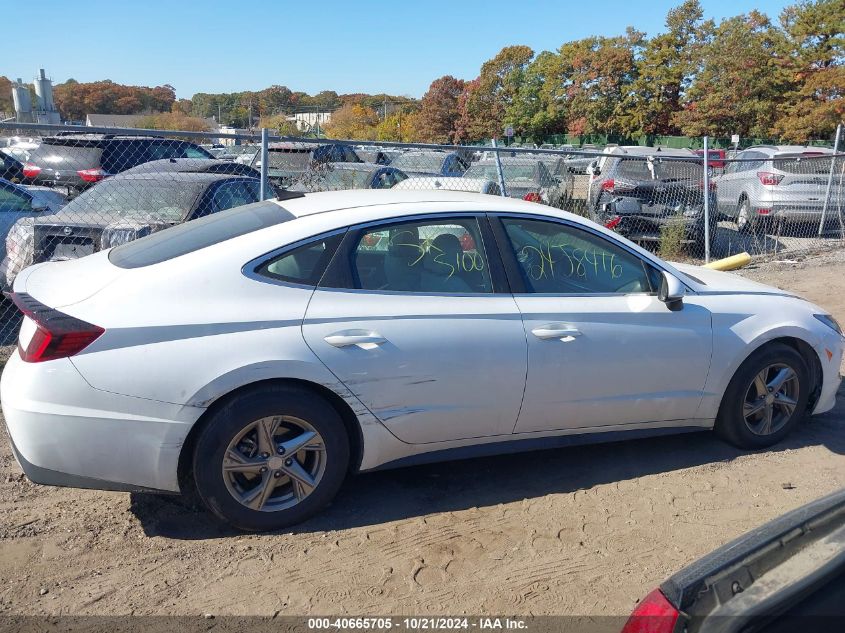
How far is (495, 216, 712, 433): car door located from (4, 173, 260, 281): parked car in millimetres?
4174

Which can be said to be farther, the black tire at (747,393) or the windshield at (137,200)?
the windshield at (137,200)

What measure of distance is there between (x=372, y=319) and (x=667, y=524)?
6.13ft

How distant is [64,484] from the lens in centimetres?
342

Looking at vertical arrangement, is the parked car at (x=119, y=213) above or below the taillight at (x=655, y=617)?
above

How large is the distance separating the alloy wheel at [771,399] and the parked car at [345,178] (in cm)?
687

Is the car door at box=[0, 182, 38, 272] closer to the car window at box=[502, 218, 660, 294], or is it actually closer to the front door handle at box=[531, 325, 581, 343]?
the car window at box=[502, 218, 660, 294]

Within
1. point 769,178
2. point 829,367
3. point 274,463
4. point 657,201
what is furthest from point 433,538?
point 769,178

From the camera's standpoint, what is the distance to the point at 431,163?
17.5m

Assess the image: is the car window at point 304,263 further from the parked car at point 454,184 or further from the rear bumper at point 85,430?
A: the parked car at point 454,184

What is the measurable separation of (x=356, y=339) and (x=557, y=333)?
1114 millimetres

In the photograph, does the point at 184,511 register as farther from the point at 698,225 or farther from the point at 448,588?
the point at 698,225

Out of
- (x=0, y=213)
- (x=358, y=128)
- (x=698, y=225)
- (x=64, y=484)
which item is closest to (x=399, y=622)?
(x=64, y=484)

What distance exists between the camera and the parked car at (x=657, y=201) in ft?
35.1

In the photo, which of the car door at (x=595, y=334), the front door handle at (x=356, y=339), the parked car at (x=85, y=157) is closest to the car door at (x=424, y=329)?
the front door handle at (x=356, y=339)
